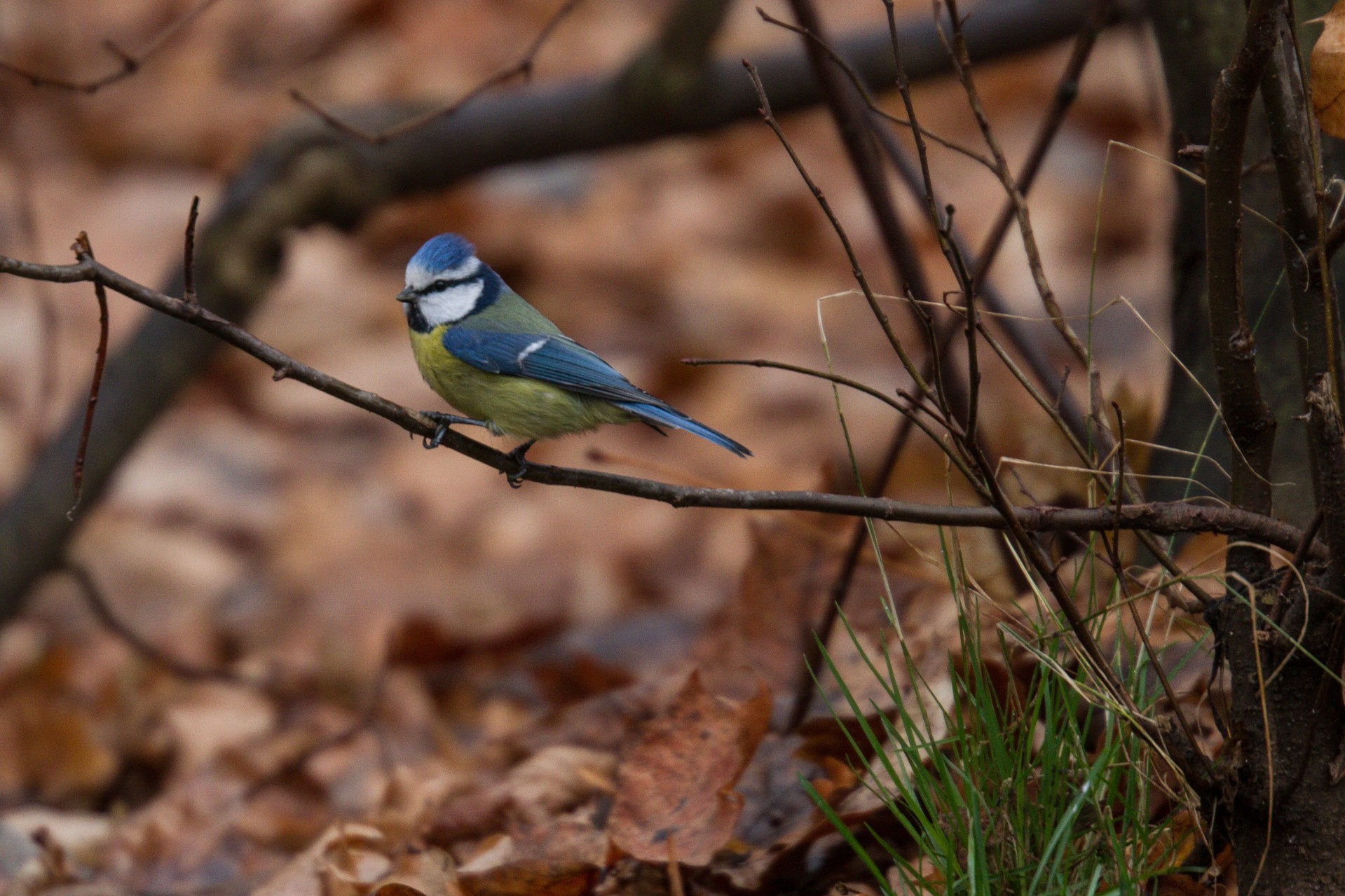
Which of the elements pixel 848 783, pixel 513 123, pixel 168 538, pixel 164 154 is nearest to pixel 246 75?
pixel 164 154

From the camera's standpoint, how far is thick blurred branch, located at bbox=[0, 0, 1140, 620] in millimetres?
3164

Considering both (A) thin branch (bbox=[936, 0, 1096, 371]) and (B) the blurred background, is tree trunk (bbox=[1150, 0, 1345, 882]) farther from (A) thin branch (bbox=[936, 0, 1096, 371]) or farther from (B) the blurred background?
(B) the blurred background

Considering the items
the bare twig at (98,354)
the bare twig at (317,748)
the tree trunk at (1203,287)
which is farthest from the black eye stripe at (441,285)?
the bare twig at (317,748)

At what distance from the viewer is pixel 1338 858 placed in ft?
4.24

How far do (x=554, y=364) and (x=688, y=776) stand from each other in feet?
2.16

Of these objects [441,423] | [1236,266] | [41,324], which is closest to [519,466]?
[441,423]

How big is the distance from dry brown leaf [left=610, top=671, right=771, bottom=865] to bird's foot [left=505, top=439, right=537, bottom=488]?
0.41 m

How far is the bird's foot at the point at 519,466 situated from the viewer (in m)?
1.49

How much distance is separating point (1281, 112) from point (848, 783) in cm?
104

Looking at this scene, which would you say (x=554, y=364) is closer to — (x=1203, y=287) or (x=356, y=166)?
(x=1203, y=287)

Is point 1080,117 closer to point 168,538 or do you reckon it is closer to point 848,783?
point 168,538

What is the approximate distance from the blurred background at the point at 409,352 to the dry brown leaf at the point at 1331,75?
92cm

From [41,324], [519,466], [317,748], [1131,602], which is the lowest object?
[317,748]

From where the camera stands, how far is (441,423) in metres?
1.61
